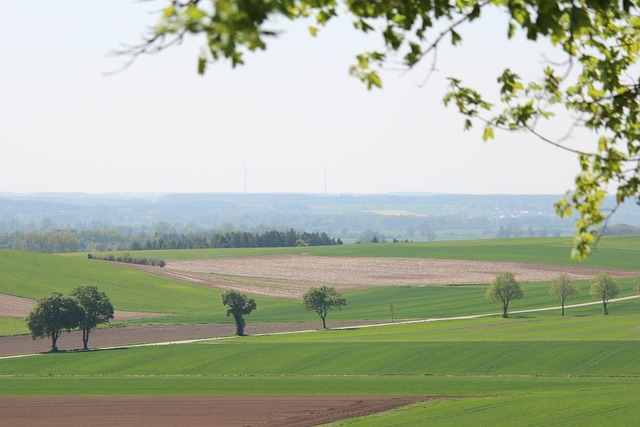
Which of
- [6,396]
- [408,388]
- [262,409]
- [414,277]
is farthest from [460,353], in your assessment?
[414,277]

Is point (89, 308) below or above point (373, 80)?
below

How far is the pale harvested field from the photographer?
99.8 metres

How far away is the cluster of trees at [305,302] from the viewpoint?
9419 centimetres

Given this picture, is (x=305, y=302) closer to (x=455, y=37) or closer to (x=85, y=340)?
(x=85, y=340)

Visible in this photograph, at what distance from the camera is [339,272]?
145000mm

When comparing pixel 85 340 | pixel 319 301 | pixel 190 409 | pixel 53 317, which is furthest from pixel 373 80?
pixel 319 301

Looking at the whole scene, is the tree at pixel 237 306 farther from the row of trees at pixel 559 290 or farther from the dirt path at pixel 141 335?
the row of trees at pixel 559 290

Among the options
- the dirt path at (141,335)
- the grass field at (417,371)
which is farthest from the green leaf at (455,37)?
the dirt path at (141,335)

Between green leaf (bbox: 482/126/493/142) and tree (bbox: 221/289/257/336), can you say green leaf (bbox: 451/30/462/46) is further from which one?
tree (bbox: 221/289/257/336)

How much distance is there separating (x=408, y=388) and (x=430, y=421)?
12.2m

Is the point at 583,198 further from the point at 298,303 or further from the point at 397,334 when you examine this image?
the point at 298,303

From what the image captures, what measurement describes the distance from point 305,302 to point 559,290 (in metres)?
27.1

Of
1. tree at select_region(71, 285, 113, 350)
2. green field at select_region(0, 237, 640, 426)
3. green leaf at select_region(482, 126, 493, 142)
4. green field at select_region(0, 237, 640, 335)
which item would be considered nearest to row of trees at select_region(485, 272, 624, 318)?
green field at select_region(0, 237, 640, 426)

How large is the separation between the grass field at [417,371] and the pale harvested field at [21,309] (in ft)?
71.3
